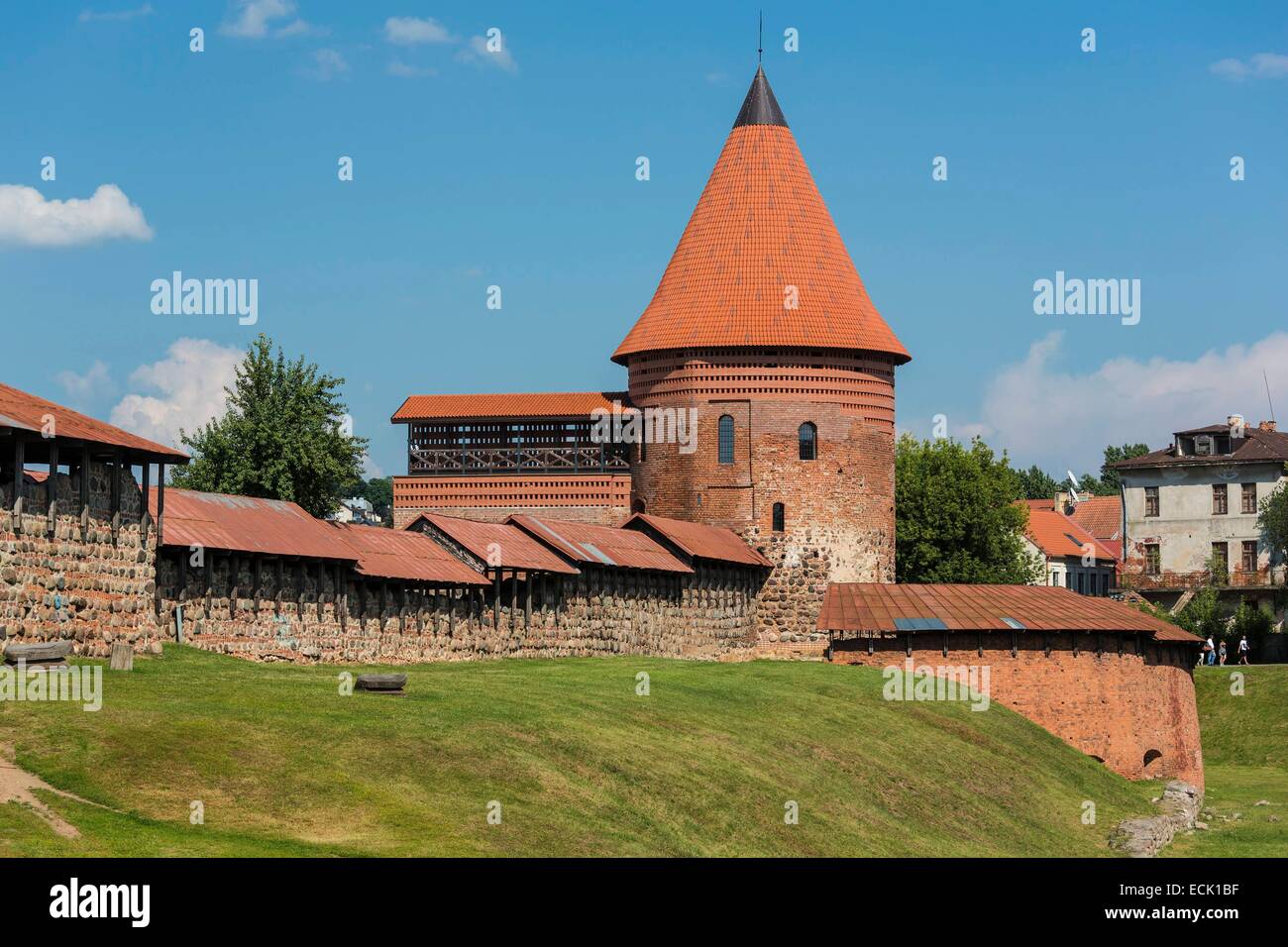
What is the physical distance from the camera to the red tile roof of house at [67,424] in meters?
25.6

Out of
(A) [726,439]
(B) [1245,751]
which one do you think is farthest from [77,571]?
(B) [1245,751]

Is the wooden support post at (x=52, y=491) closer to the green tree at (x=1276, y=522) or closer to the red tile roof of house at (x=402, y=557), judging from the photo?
the red tile roof of house at (x=402, y=557)

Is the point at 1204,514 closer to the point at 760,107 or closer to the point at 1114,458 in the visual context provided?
the point at 760,107

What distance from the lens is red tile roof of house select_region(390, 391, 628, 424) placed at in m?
52.3

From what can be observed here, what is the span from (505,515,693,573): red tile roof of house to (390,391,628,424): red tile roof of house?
679cm

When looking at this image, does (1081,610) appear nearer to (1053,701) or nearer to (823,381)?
(1053,701)

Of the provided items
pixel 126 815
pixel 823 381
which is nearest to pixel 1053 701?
pixel 823 381

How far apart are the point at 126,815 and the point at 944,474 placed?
51.7 m

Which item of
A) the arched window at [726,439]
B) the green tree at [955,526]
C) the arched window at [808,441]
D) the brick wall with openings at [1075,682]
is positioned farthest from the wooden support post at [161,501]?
the green tree at [955,526]

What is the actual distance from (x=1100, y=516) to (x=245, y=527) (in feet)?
240

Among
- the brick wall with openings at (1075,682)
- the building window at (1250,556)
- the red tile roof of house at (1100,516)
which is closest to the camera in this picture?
the brick wall with openings at (1075,682)

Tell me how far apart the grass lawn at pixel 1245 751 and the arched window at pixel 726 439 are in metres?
14.1

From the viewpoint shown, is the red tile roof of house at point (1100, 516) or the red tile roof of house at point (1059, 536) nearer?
the red tile roof of house at point (1059, 536)

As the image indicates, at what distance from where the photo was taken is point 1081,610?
45.3 metres
